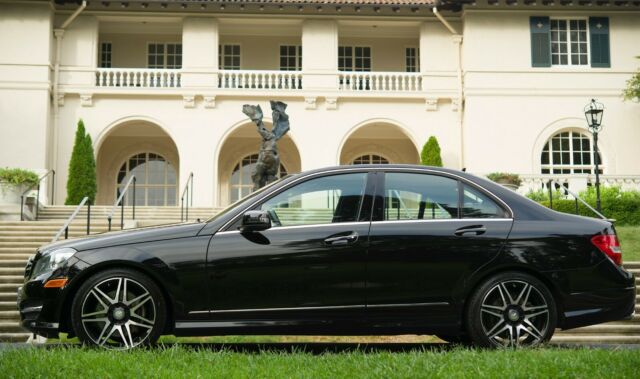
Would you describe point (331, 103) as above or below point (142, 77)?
below

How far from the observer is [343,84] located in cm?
2469

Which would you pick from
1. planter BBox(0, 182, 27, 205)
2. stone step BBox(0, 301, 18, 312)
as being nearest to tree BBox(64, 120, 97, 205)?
planter BBox(0, 182, 27, 205)

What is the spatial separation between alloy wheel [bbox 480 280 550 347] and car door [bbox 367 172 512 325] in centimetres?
29

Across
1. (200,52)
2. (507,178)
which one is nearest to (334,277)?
(507,178)

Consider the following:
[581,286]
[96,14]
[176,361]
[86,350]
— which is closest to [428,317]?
[581,286]

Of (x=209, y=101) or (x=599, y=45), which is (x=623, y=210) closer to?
(x=599, y=45)

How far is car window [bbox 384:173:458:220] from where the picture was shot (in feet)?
19.7

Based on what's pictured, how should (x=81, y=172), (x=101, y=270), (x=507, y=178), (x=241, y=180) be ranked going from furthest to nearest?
(x=241, y=180) < (x=81, y=172) < (x=507, y=178) < (x=101, y=270)

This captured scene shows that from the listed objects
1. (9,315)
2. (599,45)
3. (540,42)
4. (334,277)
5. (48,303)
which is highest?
(540,42)

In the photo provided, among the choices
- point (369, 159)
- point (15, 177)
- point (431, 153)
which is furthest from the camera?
point (369, 159)

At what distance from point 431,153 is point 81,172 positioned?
1182cm

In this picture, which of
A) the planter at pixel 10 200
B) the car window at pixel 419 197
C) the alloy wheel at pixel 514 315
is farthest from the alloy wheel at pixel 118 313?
the planter at pixel 10 200

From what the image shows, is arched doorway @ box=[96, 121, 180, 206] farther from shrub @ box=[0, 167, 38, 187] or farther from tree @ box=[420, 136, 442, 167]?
tree @ box=[420, 136, 442, 167]

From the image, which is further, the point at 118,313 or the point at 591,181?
the point at 591,181
